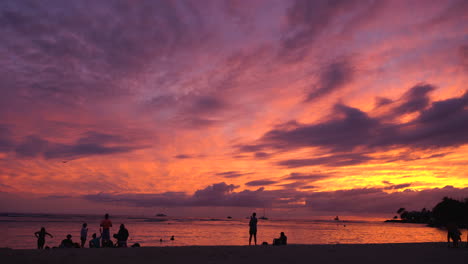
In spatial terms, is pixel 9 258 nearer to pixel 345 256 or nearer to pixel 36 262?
pixel 36 262

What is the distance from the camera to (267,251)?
767 inches

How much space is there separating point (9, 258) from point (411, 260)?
19.8 m

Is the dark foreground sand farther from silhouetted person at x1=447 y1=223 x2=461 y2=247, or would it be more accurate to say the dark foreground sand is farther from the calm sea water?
the calm sea water

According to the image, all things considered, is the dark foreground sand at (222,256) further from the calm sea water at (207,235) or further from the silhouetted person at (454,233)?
the calm sea water at (207,235)

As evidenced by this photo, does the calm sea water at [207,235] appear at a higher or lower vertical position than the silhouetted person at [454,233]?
lower

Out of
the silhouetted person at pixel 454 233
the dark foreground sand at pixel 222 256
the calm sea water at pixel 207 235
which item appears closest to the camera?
the dark foreground sand at pixel 222 256

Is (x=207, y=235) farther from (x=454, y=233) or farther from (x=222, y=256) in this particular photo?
(x=222, y=256)

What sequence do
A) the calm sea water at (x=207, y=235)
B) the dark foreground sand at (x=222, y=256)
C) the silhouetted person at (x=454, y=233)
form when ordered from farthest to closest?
the calm sea water at (x=207, y=235) < the silhouetted person at (x=454, y=233) < the dark foreground sand at (x=222, y=256)

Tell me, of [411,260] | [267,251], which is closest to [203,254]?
[267,251]

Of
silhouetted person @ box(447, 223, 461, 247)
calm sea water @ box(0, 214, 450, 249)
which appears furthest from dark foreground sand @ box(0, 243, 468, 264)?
calm sea water @ box(0, 214, 450, 249)

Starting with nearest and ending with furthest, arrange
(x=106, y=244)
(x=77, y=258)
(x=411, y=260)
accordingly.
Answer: (x=77, y=258) < (x=411, y=260) < (x=106, y=244)

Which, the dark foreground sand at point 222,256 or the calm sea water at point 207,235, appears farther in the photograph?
the calm sea water at point 207,235

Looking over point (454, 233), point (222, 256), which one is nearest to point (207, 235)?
point (454, 233)

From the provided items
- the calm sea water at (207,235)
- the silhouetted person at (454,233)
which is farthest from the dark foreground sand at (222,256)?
the calm sea water at (207,235)
